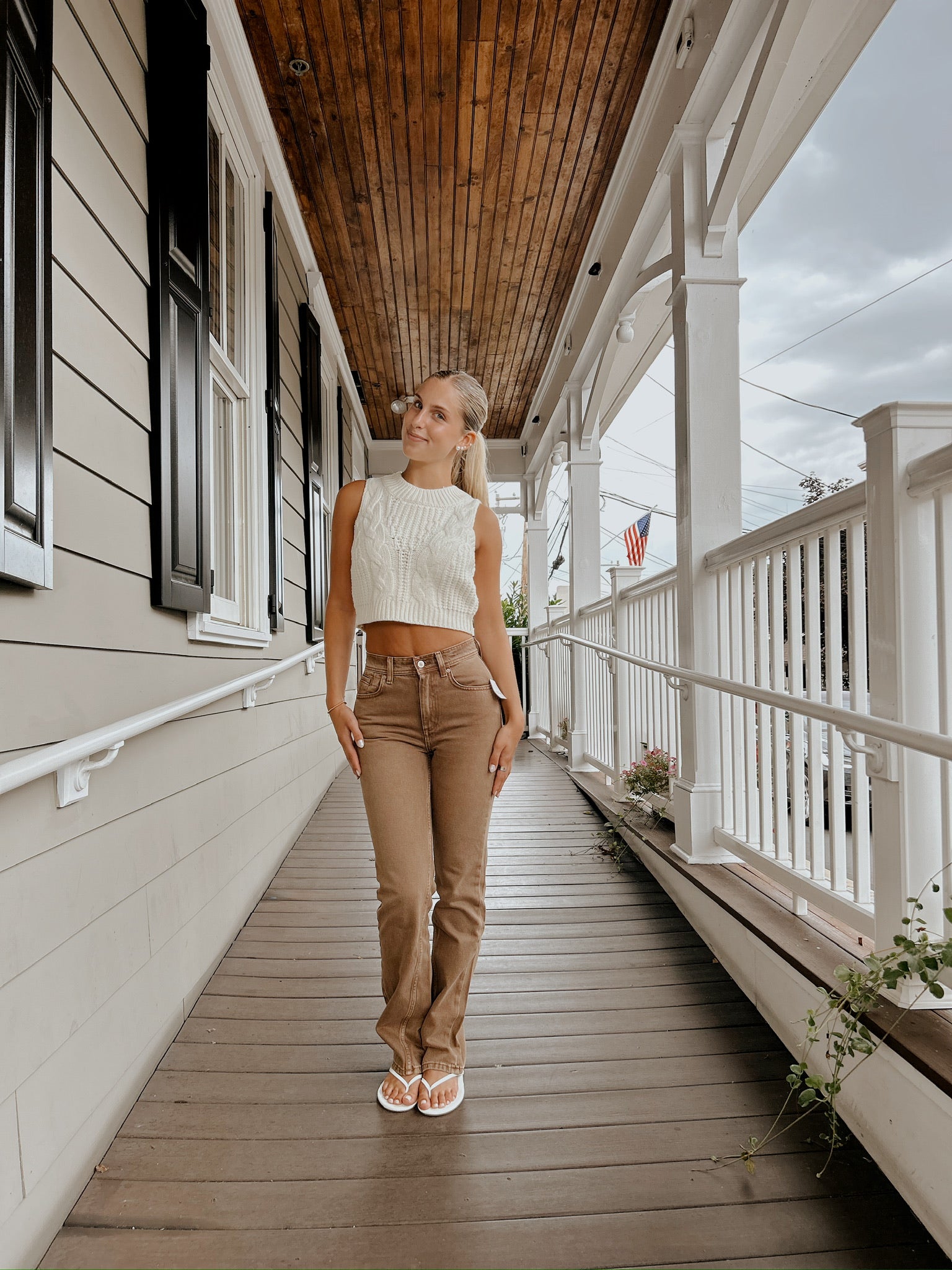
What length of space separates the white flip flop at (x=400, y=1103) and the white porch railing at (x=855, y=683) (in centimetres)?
99

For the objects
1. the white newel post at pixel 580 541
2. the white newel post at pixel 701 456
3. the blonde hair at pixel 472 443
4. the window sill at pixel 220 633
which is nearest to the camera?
the blonde hair at pixel 472 443

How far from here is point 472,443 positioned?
1.83 m

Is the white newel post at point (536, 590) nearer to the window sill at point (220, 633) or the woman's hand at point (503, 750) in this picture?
the window sill at point (220, 633)

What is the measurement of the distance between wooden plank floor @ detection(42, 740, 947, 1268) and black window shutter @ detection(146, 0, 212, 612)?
3.62 ft

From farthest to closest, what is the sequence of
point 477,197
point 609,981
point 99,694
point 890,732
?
1. point 477,197
2. point 609,981
3. point 99,694
4. point 890,732

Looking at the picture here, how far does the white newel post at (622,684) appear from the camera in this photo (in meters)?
3.90

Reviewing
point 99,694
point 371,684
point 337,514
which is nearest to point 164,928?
point 99,694

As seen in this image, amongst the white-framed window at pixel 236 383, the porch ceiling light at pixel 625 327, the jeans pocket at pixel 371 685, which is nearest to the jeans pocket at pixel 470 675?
the jeans pocket at pixel 371 685

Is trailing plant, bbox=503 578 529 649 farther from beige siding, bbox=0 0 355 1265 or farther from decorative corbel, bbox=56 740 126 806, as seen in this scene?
decorative corbel, bbox=56 740 126 806

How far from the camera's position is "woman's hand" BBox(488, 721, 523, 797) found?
1.69 meters

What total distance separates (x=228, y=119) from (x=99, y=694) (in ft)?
7.80

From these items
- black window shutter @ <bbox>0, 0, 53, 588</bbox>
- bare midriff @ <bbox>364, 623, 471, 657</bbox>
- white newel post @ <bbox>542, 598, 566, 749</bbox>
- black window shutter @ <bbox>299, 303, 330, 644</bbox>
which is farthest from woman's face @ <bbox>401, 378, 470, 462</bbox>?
white newel post @ <bbox>542, 598, 566, 749</bbox>

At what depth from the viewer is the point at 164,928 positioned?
6.11 feet

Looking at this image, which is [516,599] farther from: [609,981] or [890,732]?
[890,732]
